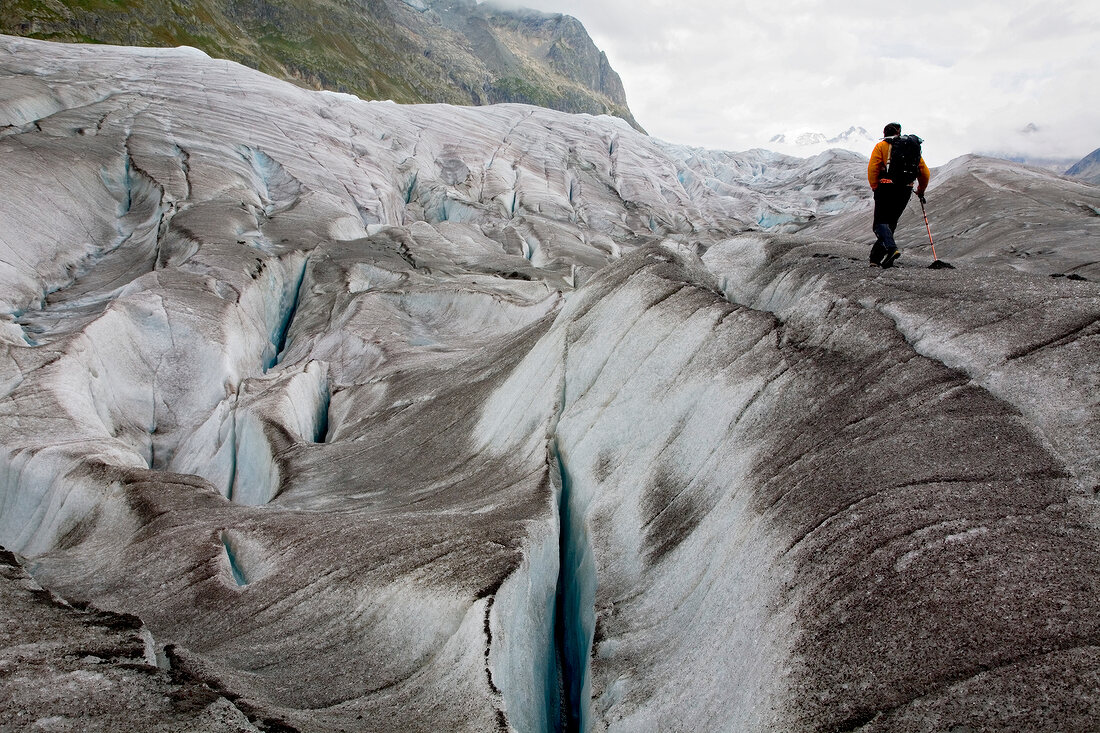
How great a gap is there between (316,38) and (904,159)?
431ft

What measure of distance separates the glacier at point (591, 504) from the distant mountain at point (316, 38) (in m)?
72.5

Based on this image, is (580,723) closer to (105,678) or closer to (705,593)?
(705,593)

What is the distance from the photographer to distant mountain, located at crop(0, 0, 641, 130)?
74.6 meters

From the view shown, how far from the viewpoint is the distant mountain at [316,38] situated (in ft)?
245

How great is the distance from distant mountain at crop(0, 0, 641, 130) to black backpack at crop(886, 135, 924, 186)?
3565 inches

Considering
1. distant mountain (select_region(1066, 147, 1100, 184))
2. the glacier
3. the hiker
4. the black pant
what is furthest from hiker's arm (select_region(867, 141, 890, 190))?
distant mountain (select_region(1066, 147, 1100, 184))

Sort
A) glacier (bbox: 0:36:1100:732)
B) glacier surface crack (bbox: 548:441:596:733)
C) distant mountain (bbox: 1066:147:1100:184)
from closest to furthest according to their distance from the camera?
glacier (bbox: 0:36:1100:732)
glacier surface crack (bbox: 548:441:596:733)
distant mountain (bbox: 1066:147:1100:184)

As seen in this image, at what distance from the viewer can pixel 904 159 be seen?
11648mm

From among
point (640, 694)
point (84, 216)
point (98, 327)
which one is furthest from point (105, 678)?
point (84, 216)

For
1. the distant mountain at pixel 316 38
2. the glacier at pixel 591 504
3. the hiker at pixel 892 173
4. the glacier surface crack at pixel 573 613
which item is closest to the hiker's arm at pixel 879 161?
the hiker at pixel 892 173

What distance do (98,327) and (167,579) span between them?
49.5 ft

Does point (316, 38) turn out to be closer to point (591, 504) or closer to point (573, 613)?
point (591, 504)

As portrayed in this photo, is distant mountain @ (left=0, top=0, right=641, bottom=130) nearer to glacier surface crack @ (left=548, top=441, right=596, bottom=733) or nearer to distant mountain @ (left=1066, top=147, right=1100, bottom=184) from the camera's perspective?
glacier surface crack @ (left=548, top=441, right=596, bottom=733)

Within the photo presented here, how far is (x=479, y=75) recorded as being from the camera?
167 metres
